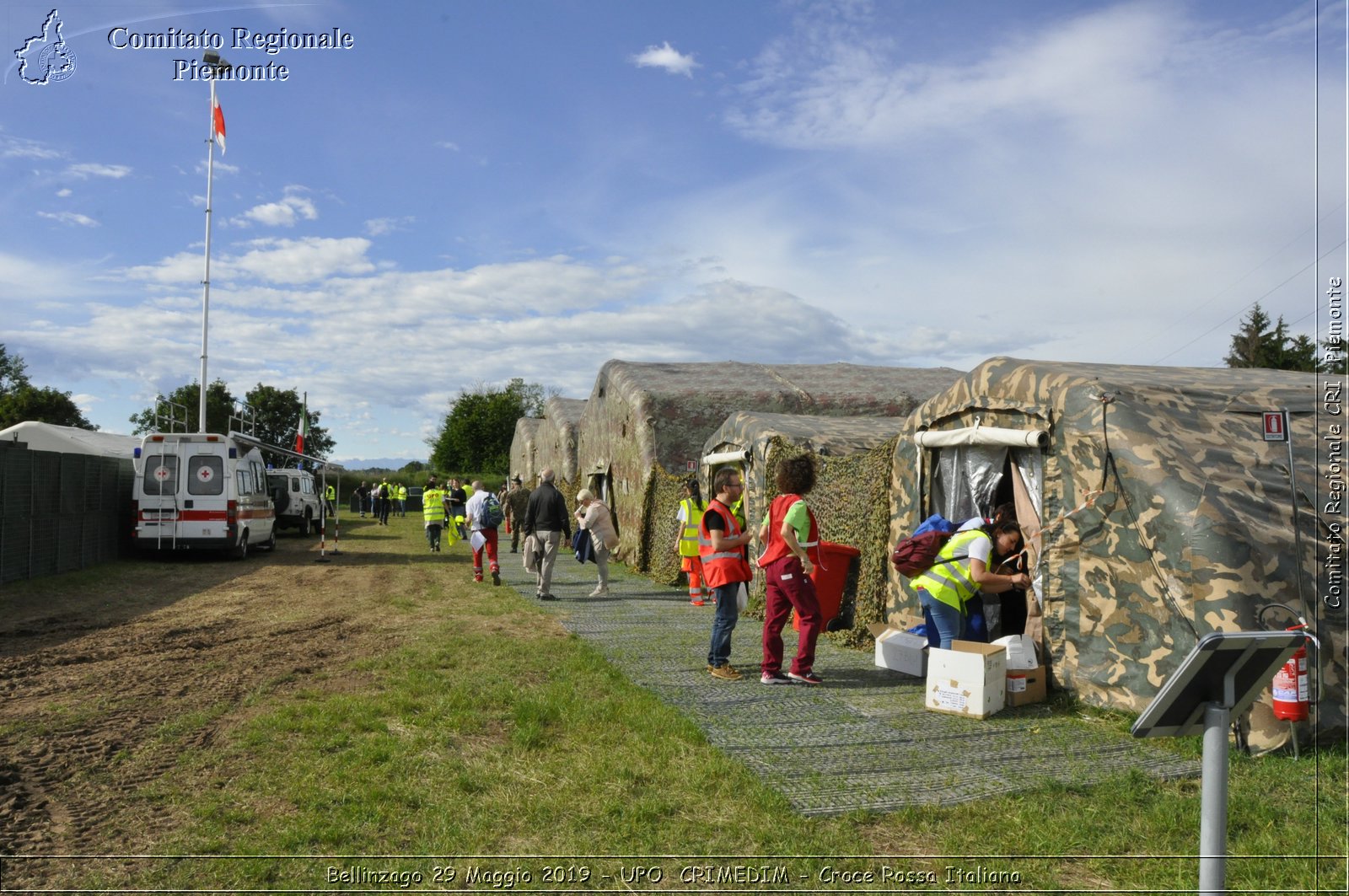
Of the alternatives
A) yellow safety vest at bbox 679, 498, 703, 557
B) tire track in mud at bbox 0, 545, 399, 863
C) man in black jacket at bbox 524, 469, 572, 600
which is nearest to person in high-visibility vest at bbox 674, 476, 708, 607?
yellow safety vest at bbox 679, 498, 703, 557

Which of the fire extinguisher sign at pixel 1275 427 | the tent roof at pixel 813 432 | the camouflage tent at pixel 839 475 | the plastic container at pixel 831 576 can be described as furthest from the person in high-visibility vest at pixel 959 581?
the tent roof at pixel 813 432

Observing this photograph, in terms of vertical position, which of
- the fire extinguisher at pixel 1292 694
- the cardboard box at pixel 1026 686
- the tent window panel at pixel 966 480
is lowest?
the cardboard box at pixel 1026 686

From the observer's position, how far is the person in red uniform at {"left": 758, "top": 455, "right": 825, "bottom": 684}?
24.8ft

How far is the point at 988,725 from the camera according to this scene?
6.59 m

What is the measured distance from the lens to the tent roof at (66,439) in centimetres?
2384

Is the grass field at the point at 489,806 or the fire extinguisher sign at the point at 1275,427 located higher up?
the fire extinguisher sign at the point at 1275,427

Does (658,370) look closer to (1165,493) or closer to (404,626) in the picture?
(404,626)

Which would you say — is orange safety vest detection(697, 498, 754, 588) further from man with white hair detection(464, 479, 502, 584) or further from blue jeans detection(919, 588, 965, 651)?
man with white hair detection(464, 479, 502, 584)

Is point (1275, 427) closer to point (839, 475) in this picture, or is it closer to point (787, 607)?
point (787, 607)

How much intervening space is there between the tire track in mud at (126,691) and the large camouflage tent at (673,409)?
656 cm

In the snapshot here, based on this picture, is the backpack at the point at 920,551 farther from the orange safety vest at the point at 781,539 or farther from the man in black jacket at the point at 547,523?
the man in black jacket at the point at 547,523

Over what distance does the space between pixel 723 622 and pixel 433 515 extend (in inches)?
592

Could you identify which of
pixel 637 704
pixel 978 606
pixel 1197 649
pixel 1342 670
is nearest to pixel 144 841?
pixel 637 704

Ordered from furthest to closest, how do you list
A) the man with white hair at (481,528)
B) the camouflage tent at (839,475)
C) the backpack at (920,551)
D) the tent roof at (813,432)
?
the man with white hair at (481,528), the tent roof at (813,432), the camouflage tent at (839,475), the backpack at (920,551)
